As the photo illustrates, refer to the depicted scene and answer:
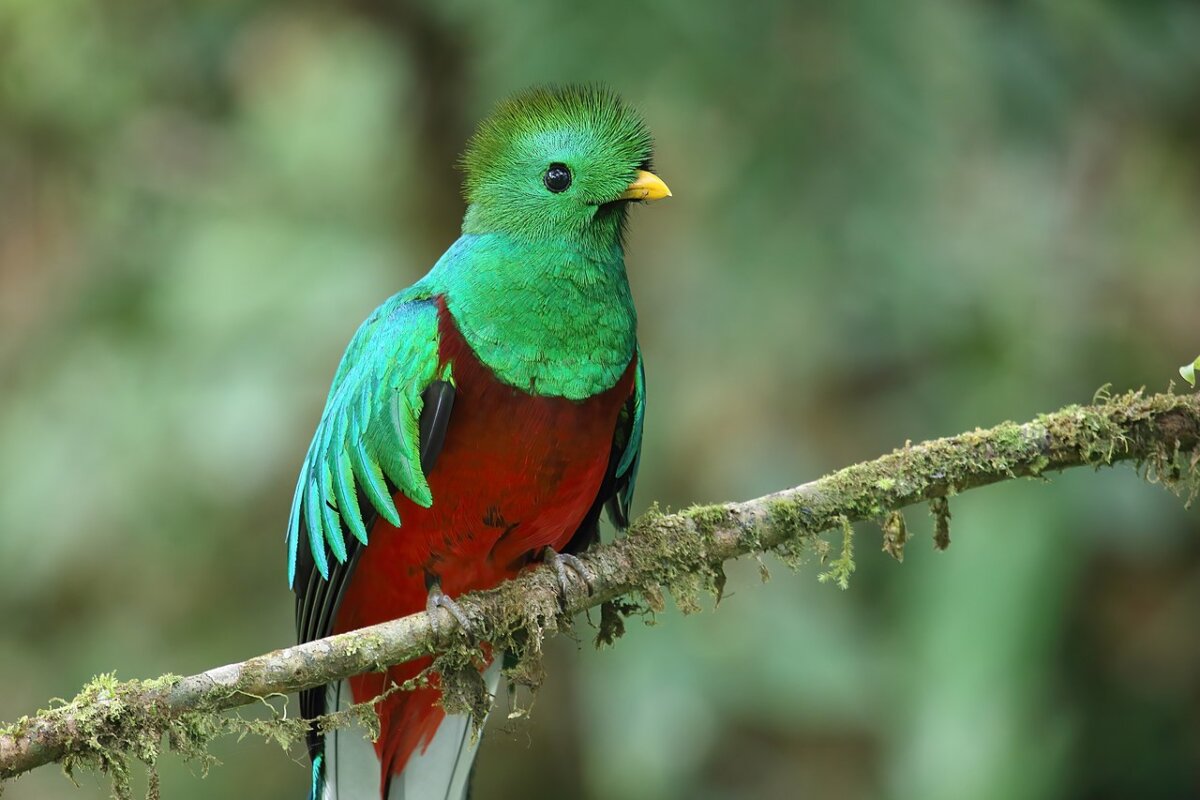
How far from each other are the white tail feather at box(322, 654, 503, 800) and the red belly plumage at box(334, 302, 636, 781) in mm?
308

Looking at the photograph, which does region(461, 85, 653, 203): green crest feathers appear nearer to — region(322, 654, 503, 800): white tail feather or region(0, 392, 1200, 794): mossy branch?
region(0, 392, 1200, 794): mossy branch

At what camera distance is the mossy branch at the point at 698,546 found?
2502 mm

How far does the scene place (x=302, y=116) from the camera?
6.25m

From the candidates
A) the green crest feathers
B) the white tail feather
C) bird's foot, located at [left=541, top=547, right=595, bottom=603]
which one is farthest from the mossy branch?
the green crest feathers

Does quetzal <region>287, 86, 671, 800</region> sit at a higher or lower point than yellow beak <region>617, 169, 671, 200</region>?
lower

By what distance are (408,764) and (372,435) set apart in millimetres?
978

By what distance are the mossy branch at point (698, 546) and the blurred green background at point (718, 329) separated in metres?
1.89

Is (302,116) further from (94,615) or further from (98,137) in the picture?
(94,615)

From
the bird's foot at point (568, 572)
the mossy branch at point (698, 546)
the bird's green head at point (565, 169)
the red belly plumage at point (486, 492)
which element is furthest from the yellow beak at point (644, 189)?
the bird's foot at point (568, 572)

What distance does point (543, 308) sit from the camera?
327cm

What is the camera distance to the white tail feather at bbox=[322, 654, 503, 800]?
3549 millimetres

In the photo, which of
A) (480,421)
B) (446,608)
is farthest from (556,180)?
(446,608)

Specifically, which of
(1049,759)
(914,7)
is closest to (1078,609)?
(1049,759)

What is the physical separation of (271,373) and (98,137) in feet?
5.48
